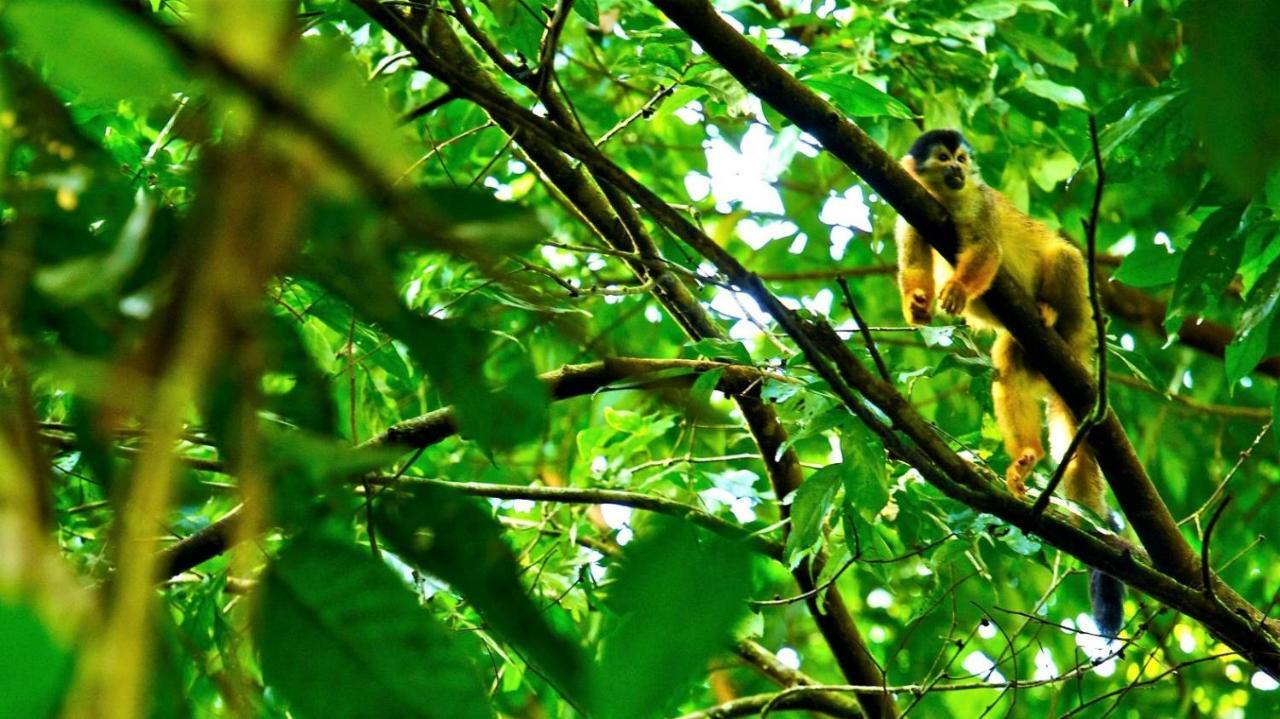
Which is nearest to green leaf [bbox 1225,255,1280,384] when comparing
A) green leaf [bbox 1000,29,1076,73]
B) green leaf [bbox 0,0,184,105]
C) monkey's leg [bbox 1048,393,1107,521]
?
monkey's leg [bbox 1048,393,1107,521]

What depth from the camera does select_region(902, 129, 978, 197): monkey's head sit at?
4.77 metres

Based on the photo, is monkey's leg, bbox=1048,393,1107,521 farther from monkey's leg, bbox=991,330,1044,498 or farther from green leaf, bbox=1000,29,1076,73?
green leaf, bbox=1000,29,1076,73

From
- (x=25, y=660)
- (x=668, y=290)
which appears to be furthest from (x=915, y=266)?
(x=25, y=660)

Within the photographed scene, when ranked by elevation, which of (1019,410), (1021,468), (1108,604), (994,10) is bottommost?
(1108,604)

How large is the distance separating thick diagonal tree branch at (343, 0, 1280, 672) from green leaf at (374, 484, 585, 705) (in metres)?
0.36

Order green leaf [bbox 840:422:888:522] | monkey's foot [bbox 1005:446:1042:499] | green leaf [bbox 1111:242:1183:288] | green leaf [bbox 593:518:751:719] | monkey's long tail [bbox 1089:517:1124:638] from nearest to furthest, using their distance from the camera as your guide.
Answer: green leaf [bbox 593:518:751:719], green leaf [bbox 840:422:888:522], green leaf [bbox 1111:242:1183:288], monkey's long tail [bbox 1089:517:1124:638], monkey's foot [bbox 1005:446:1042:499]

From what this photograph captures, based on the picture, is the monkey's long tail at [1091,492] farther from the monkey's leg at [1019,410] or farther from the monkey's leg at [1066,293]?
the monkey's leg at [1066,293]

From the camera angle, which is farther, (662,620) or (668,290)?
(668,290)

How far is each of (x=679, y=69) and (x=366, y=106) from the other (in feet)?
8.63

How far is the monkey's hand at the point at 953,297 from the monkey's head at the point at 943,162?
2.48 feet

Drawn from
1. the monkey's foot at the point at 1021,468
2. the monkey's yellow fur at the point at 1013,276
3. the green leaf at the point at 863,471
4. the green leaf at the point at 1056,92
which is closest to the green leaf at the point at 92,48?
the green leaf at the point at 863,471

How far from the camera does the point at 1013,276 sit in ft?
16.0

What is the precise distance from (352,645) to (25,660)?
0.24m

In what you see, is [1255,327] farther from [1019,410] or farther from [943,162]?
[943,162]
